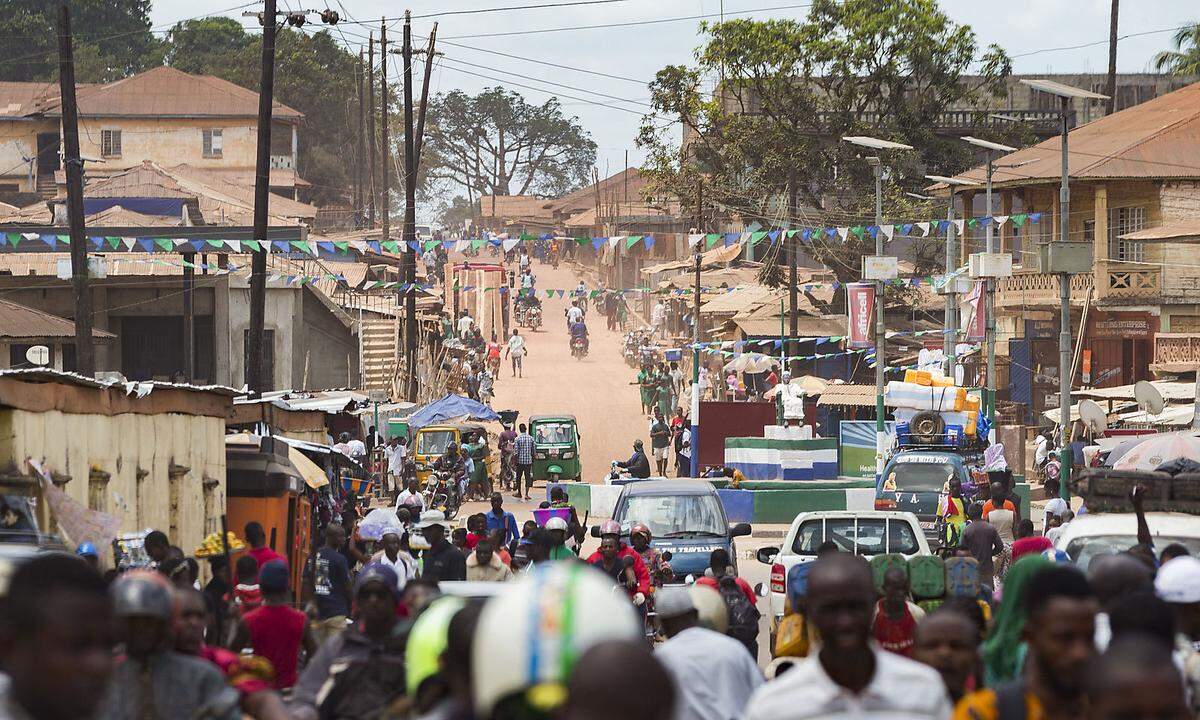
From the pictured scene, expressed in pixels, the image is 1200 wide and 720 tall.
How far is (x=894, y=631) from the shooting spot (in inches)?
385

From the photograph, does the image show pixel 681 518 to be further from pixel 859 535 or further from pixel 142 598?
pixel 142 598

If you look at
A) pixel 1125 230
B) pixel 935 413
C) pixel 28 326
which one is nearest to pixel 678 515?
pixel 935 413

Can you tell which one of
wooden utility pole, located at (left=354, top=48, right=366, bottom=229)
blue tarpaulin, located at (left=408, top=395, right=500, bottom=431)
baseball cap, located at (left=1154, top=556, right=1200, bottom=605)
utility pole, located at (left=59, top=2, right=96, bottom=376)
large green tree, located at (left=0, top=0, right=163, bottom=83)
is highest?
large green tree, located at (left=0, top=0, right=163, bottom=83)

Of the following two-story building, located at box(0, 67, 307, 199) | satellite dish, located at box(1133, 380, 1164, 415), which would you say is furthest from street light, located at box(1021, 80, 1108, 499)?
two-story building, located at box(0, 67, 307, 199)

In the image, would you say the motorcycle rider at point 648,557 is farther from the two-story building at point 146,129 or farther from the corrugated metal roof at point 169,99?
the corrugated metal roof at point 169,99

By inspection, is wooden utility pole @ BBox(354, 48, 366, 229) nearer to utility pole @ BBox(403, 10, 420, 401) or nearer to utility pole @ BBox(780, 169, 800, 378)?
utility pole @ BBox(780, 169, 800, 378)

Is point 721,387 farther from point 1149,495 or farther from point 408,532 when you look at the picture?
point 1149,495

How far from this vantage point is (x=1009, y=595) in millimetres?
6879

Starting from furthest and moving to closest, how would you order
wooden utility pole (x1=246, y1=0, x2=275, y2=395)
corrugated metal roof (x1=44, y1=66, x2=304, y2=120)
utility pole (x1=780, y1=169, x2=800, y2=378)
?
corrugated metal roof (x1=44, y1=66, x2=304, y2=120) < utility pole (x1=780, y1=169, x2=800, y2=378) < wooden utility pole (x1=246, y1=0, x2=275, y2=395)

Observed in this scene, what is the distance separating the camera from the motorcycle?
33344mm

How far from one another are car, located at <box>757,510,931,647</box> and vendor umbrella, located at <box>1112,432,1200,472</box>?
14.5ft

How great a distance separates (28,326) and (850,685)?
3076cm

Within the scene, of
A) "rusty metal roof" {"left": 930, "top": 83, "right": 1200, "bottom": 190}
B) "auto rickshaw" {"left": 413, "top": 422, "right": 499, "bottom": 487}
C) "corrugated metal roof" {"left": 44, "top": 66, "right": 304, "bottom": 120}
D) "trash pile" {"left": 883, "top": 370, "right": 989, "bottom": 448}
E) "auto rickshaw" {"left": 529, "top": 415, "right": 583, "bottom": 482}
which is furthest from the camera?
"corrugated metal roof" {"left": 44, "top": 66, "right": 304, "bottom": 120}

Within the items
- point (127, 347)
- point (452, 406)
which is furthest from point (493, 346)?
point (452, 406)
